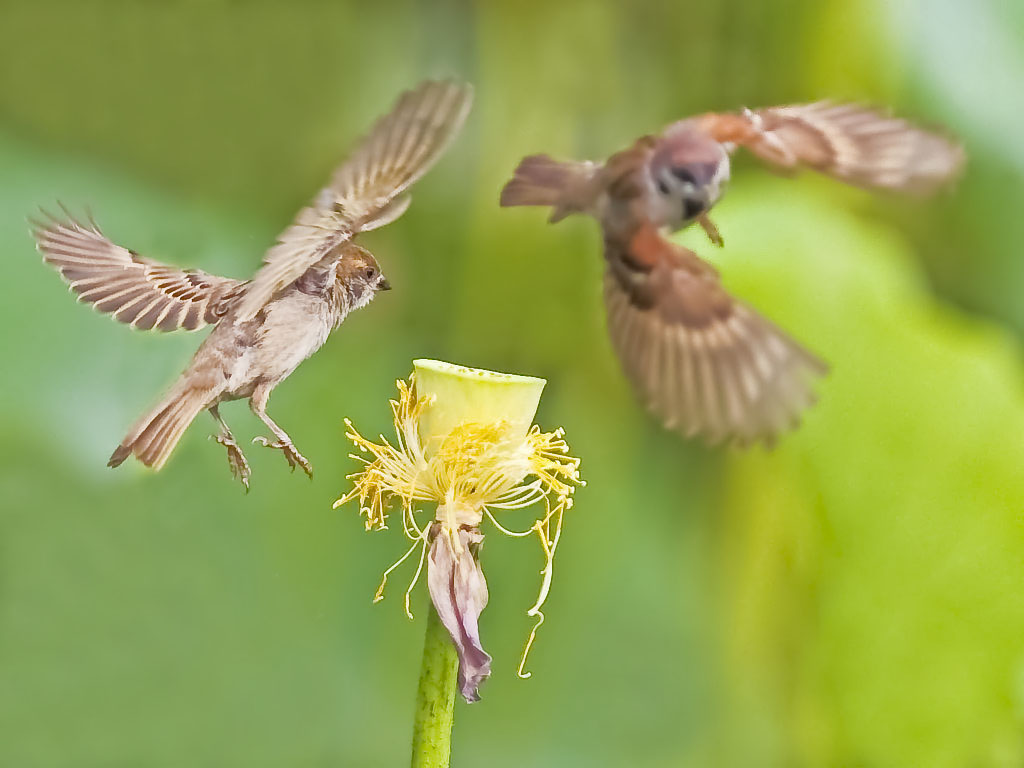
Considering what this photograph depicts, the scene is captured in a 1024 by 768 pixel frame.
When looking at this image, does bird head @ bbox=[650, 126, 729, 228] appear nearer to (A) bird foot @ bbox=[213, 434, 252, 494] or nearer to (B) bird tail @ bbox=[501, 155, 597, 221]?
(B) bird tail @ bbox=[501, 155, 597, 221]

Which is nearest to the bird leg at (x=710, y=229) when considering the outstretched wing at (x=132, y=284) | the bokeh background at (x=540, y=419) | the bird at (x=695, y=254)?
the bird at (x=695, y=254)

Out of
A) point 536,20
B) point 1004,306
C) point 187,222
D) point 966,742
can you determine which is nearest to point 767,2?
point 536,20

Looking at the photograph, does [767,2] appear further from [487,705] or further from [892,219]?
[487,705]

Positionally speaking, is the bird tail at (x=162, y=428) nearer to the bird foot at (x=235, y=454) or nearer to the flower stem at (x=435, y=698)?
the bird foot at (x=235, y=454)

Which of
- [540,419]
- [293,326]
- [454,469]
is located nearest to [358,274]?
[293,326]

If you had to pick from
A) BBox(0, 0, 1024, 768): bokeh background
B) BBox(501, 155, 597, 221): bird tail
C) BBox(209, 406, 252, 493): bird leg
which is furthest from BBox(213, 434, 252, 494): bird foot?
BBox(0, 0, 1024, 768): bokeh background
